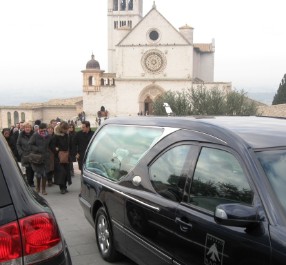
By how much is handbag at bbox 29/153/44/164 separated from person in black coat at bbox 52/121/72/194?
0.45 m

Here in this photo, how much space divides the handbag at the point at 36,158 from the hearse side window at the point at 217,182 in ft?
22.6

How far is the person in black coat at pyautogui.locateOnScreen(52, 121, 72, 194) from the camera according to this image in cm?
1013

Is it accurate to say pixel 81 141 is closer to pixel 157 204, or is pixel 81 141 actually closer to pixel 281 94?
pixel 157 204

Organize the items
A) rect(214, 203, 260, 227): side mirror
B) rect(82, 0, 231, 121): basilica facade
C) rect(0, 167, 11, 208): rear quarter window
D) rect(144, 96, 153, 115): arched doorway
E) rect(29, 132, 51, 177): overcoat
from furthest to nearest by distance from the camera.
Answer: rect(144, 96, 153, 115): arched doorway < rect(82, 0, 231, 121): basilica facade < rect(29, 132, 51, 177): overcoat < rect(214, 203, 260, 227): side mirror < rect(0, 167, 11, 208): rear quarter window

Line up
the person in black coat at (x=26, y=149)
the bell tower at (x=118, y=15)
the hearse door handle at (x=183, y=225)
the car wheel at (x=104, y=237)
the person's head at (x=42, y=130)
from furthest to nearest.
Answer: the bell tower at (x=118, y=15), the person in black coat at (x=26, y=149), the person's head at (x=42, y=130), the car wheel at (x=104, y=237), the hearse door handle at (x=183, y=225)

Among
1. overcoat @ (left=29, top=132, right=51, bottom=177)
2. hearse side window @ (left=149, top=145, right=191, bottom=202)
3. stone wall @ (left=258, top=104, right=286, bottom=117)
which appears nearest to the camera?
hearse side window @ (left=149, top=145, right=191, bottom=202)

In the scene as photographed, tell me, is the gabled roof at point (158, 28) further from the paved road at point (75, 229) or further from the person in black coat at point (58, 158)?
the paved road at point (75, 229)

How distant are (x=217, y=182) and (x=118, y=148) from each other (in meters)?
2.14

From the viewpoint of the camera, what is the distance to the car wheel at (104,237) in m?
5.24

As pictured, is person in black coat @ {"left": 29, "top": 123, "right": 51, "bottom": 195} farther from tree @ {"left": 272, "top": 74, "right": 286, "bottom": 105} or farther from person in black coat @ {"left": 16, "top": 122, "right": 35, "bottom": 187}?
tree @ {"left": 272, "top": 74, "right": 286, "bottom": 105}

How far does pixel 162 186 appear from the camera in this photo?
4031 mm

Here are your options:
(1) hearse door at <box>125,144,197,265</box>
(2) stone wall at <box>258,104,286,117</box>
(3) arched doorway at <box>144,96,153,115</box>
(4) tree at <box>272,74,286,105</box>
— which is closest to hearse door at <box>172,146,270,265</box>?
(1) hearse door at <box>125,144,197,265</box>

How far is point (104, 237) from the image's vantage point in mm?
5469

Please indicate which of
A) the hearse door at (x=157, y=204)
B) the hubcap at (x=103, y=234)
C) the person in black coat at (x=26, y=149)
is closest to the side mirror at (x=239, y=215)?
the hearse door at (x=157, y=204)
